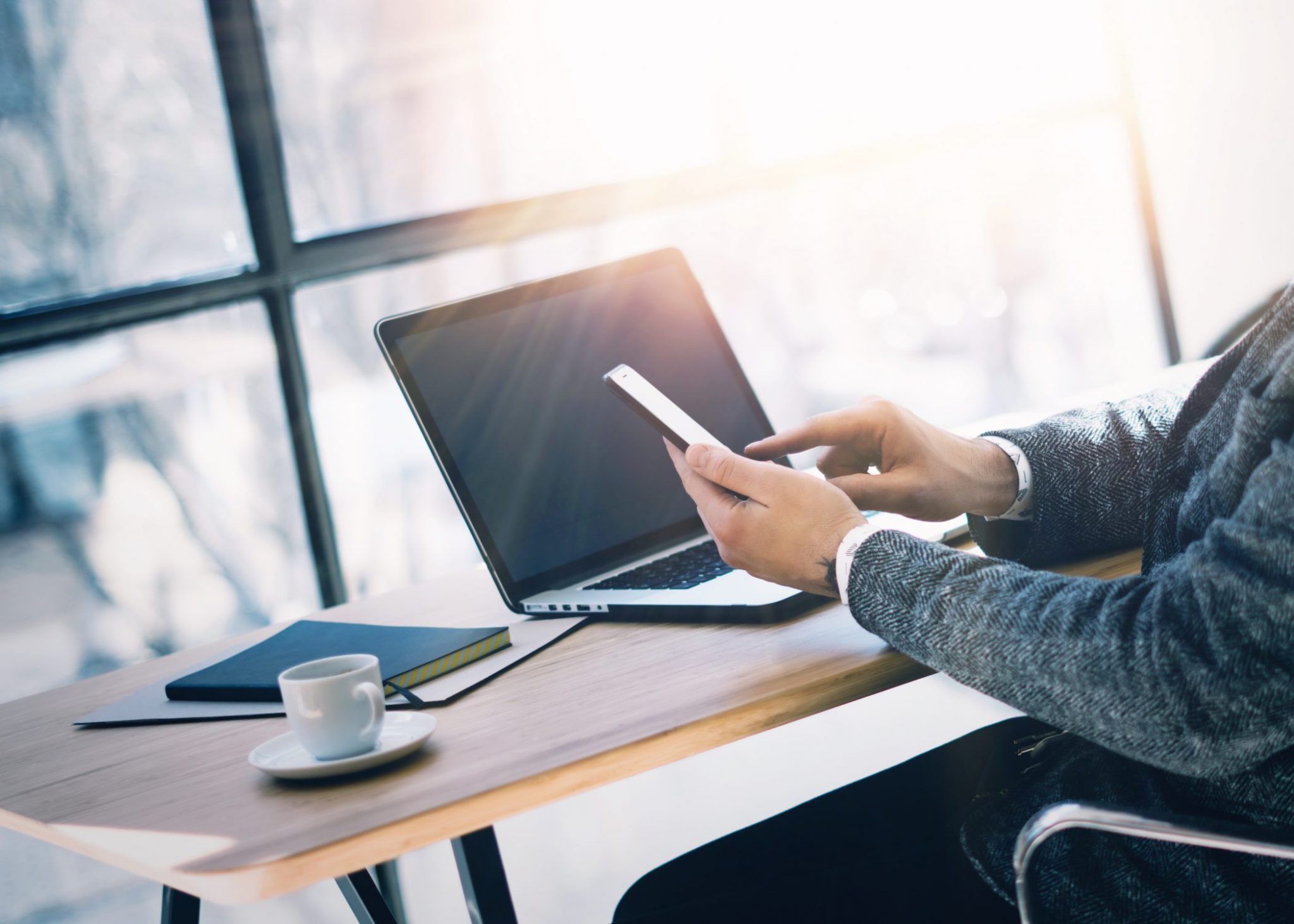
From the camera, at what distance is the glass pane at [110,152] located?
179cm

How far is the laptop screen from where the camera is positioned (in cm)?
109

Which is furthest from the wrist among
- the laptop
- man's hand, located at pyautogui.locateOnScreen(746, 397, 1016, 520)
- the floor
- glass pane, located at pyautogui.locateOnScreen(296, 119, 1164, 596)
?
glass pane, located at pyautogui.locateOnScreen(296, 119, 1164, 596)

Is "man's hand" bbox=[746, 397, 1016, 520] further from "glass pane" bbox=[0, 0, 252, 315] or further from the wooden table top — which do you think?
"glass pane" bbox=[0, 0, 252, 315]

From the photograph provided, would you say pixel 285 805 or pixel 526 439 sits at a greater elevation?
pixel 526 439

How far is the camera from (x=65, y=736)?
0.95 m

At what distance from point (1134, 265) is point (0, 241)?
2.40 metres

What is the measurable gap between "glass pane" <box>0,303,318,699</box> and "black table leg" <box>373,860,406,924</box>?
507mm

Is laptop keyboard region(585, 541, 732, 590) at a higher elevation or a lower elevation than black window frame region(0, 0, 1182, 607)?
lower

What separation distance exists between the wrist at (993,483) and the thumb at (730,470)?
0.28m

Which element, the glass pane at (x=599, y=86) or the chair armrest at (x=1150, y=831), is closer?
the chair armrest at (x=1150, y=831)

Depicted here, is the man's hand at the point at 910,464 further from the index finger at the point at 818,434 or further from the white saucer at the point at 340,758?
the white saucer at the point at 340,758

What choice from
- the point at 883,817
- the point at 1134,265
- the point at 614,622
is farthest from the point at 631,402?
the point at 1134,265

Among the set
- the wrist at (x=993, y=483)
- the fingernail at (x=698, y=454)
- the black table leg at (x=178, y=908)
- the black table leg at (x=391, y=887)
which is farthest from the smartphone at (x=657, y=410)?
the black table leg at (x=391, y=887)

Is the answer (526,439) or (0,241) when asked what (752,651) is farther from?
(0,241)
